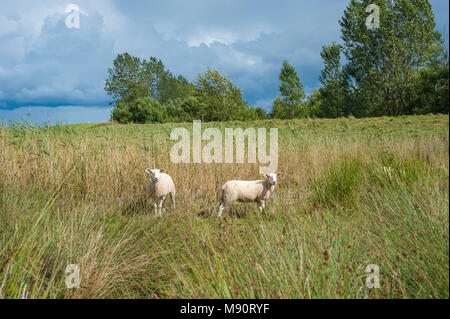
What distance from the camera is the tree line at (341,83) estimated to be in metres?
17.6

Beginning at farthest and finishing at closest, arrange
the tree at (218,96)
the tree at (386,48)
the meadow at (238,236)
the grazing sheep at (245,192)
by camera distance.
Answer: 1. the tree at (218,96)
2. the tree at (386,48)
3. the grazing sheep at (245,192)
4. the meadow at (238,236)

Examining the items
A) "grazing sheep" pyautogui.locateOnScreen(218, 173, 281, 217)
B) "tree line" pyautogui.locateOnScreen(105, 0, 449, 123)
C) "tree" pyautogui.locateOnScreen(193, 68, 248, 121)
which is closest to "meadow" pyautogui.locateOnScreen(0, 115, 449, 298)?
"grazing sheep" pyautogui.locateOnScreen(218, 173, 281, 217)

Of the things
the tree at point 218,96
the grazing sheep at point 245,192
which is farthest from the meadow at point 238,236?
the tree at point 218,96

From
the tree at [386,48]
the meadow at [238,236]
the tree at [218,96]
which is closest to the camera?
the meadow at [238,236]

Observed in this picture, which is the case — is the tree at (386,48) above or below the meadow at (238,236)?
above

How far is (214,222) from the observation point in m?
4.43

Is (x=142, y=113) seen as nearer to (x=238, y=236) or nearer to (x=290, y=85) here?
(x=290, y=85)

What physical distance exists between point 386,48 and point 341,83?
13.0 meters

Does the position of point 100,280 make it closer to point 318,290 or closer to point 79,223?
point 79,223

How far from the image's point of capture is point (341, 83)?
1265 inches

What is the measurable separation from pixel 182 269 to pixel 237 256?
26.9 inches

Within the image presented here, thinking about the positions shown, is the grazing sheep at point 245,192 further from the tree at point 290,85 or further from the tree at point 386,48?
the tree at point 290,85

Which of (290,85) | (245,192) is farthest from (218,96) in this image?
(245,192)

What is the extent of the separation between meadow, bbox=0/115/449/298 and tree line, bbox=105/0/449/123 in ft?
30.5
